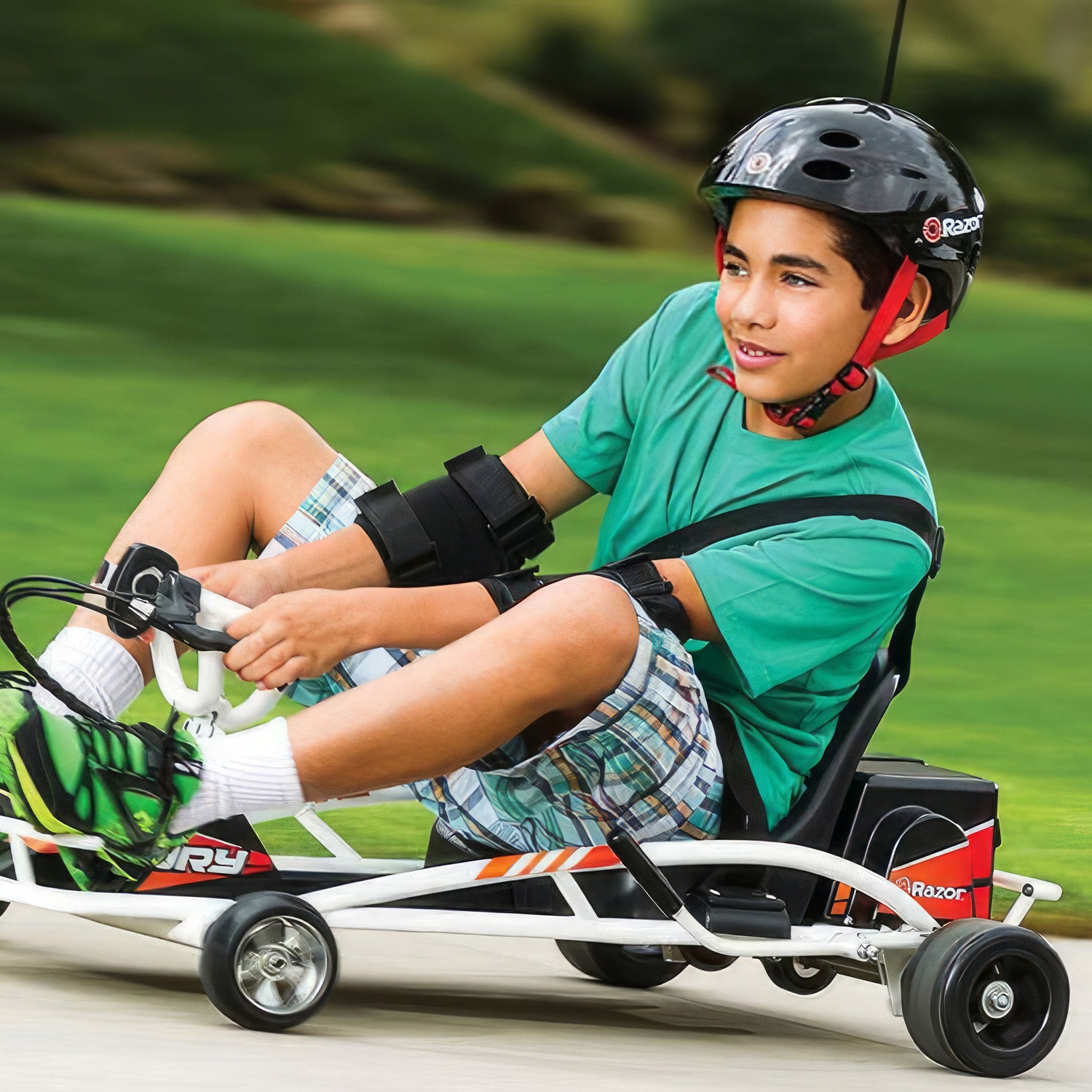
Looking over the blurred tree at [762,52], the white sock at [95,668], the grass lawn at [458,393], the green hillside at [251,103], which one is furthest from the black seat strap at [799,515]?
the blurred tree at [762,52]

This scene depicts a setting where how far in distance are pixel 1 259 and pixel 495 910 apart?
11.8 m

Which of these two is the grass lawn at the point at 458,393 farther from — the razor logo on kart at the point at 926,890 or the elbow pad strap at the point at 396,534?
the elbow pad strap at the point at 396,534

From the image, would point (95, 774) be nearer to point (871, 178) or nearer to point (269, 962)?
point (269, 962)

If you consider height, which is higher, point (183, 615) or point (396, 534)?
point (396, 534)

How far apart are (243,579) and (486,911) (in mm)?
553

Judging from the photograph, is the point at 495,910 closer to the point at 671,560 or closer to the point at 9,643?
the point at 671,560

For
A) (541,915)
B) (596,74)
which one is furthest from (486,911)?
(596,74)

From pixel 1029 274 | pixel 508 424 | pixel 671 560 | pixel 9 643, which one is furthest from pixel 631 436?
pixel 1029 274

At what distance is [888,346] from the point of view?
3.05 meters

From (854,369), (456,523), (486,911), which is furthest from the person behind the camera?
(456,523)

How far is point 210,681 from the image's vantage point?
2.68m

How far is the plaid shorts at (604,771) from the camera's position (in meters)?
2.73

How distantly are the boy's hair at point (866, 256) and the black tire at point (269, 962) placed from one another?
3.78 feet

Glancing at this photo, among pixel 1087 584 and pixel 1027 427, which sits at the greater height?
pixel 1027 427
